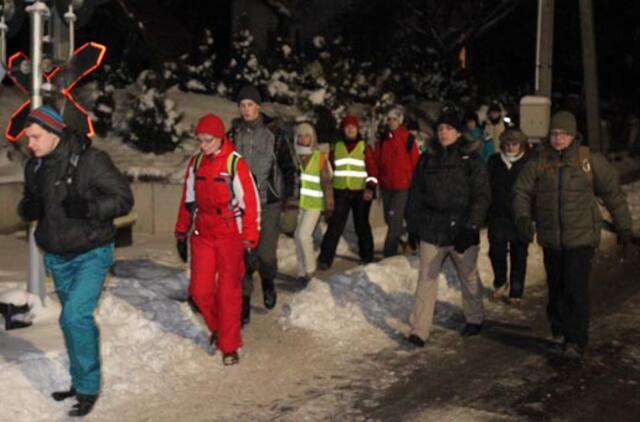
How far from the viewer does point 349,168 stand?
1155cm

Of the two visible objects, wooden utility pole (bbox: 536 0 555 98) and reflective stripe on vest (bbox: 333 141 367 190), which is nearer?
reflective stripe on vest (bbox: 333 141 367 190)

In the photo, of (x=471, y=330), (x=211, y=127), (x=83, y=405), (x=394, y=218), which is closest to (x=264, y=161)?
(x=211, y=127)

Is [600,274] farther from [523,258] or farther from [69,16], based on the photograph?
[69,16]

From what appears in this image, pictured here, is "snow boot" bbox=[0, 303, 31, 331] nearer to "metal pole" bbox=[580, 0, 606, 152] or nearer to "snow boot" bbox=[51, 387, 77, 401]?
"snow boot" bbox=[51, 387, 77, 401]

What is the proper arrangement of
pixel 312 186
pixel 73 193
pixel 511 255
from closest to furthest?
pixel 73 193 → pixel 511 255 → pixel 312 186

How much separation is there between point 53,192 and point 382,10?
21124mm

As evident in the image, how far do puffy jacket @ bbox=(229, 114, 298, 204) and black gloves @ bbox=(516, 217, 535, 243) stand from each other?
2.05m

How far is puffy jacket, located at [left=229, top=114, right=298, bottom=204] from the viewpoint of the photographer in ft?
29.0

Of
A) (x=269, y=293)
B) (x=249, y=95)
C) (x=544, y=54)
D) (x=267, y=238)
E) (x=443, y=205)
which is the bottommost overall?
(x=269, y=293)

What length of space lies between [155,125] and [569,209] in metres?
10.3

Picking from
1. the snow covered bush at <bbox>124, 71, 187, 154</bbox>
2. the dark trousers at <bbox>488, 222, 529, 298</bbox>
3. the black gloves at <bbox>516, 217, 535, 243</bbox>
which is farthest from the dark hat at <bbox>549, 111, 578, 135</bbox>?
the snow covered bush at <bbox>124, 71, 187, 154</bbox>

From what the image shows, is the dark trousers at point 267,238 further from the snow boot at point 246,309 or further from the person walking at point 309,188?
the person walking at point 309,188

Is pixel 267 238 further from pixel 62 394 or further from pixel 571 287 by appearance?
pixel 62 394

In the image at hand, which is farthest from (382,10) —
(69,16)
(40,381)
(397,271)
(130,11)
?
(40,381)
